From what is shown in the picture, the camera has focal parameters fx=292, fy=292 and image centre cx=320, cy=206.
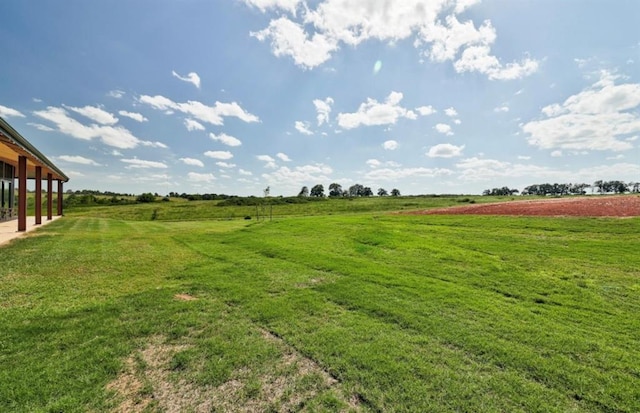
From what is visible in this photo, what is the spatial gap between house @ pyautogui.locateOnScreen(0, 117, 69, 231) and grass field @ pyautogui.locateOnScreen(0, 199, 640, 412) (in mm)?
5907

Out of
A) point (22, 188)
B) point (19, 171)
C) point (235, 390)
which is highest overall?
point (19, 171)

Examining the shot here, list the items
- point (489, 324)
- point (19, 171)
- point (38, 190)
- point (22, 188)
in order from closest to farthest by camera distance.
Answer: point (489, 324) < point (22, 188) < point (19, 171) < point (38, 190)

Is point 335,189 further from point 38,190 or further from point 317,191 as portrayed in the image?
point 38,190

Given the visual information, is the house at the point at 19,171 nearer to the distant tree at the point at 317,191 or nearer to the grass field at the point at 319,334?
the grass field at the point at 319,334

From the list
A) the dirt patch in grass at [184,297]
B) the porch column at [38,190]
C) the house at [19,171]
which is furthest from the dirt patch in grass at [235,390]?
the porch column at [38,190]

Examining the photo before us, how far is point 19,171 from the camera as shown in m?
16.1

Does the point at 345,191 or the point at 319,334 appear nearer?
the point at 319,334

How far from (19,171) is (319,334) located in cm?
2034

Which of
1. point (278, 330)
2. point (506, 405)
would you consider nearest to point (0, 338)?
point (278, 330)

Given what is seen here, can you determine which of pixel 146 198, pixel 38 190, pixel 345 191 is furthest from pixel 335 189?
pixel 38 190

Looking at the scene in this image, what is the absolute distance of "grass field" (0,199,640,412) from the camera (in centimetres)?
344

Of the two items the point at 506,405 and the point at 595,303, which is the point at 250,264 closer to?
the point at 506,405

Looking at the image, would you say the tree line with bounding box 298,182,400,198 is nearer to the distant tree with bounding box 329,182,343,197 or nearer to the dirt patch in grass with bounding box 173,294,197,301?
the distant tree with bounding box 329,182,343,197

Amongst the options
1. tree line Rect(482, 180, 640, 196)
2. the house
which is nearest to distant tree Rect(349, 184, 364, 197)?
tree line Rect(482, 180, 640, 196)
